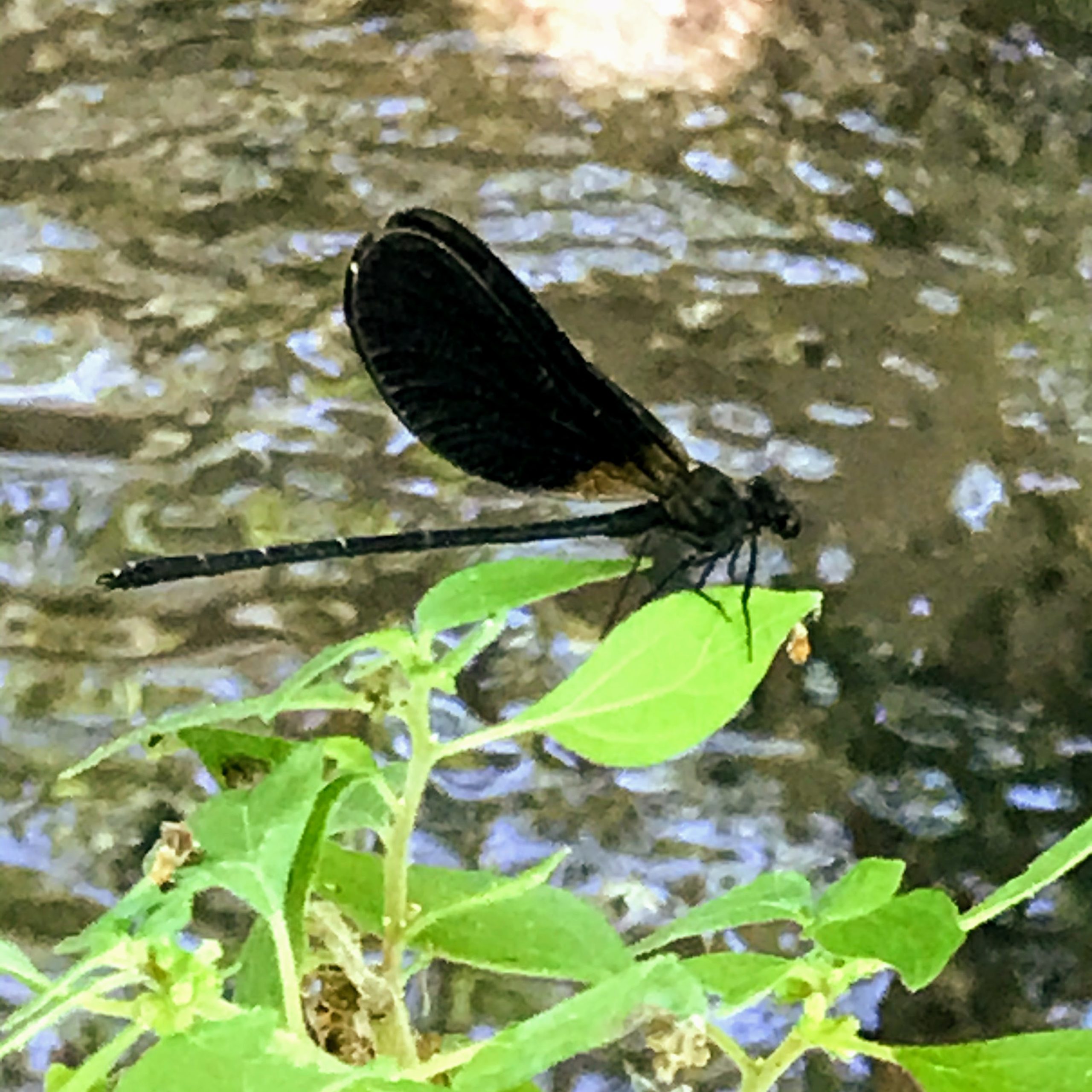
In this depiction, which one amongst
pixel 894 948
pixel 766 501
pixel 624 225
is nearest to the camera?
pixel 894 948

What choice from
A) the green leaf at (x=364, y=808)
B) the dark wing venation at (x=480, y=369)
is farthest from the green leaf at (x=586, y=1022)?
the dark wing venation at (x=480, y=369)

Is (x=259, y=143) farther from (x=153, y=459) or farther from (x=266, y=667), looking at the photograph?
(x=266, y=667)

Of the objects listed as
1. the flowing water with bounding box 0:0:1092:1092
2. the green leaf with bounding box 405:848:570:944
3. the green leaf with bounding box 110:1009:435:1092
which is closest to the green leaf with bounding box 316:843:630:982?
the green leaf with bounding box 405:848:570:944

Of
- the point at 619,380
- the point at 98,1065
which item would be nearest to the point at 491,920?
the point at 98,1065

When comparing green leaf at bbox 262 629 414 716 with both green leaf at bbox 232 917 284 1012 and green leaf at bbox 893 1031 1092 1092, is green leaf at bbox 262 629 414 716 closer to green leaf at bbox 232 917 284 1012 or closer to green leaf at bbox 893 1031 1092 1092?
green leaf at bbox 232 917 284 1012

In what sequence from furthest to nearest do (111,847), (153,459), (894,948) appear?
(153,459)
(111,847)
(894,948)

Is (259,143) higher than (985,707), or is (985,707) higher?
(259,143)

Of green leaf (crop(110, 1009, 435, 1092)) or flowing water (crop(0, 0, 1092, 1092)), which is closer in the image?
green leaf (crop(110, 1009, 435, 1092))

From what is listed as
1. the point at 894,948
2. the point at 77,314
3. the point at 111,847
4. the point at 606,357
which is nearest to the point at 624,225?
the point at 606,357
